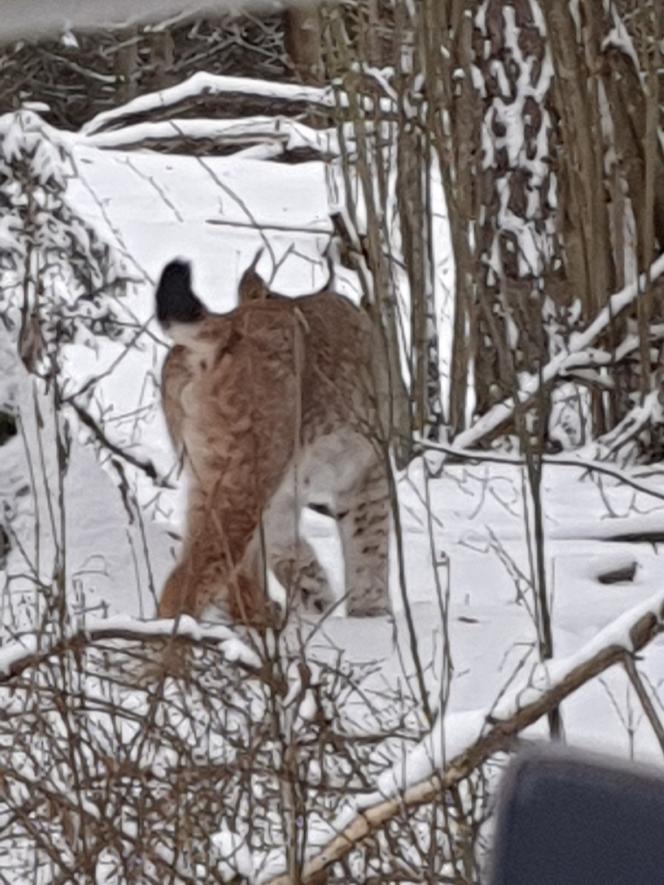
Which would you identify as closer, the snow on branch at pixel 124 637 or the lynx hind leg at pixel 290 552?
the snow on branch at pixel 124 637

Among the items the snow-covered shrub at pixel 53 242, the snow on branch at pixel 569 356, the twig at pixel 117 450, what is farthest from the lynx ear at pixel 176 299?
the snow-covered shrub at pixel 53 242

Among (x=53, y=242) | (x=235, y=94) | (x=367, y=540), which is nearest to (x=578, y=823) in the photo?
(x=367, y=540)

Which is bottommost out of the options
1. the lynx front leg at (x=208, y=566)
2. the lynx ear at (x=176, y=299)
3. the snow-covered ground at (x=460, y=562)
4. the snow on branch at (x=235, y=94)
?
the snow-covered ground at (x=460, y=562)

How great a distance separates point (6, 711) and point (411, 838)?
830mm

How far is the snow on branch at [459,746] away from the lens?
11.4 ft

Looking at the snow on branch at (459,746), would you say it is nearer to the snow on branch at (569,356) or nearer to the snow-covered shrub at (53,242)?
the snow on branch at (569,356)

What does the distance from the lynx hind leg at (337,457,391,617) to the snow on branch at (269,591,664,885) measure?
183cm

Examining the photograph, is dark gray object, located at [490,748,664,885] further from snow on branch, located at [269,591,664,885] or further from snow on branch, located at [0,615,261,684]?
snow on branch, located at [0,615,261,684]

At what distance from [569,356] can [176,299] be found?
1.77 m

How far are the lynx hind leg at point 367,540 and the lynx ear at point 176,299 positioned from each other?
2.68ft

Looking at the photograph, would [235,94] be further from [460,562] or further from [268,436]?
[268,436]

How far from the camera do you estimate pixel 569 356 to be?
6293 mm

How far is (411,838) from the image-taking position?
11.4 feet

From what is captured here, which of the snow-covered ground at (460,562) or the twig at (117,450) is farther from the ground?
the twig at (117,450)
